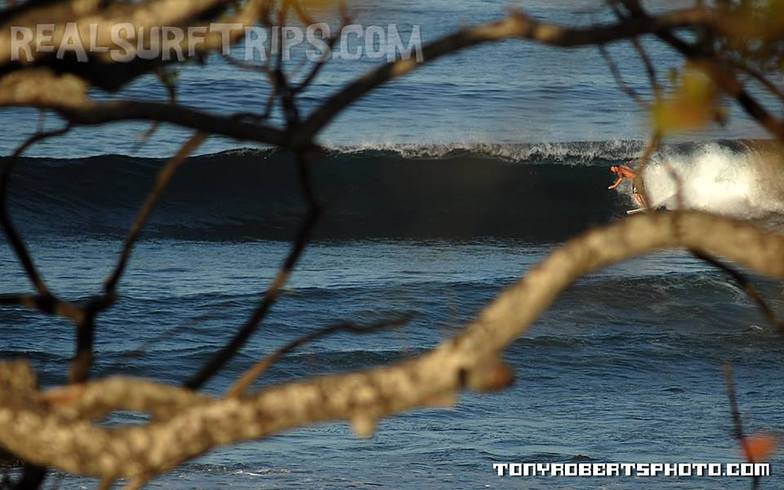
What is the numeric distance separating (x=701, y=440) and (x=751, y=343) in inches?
109

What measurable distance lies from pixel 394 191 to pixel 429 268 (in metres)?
4.46

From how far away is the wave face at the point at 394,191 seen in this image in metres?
14.9

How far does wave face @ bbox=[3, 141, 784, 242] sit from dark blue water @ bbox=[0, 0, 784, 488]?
39 mm

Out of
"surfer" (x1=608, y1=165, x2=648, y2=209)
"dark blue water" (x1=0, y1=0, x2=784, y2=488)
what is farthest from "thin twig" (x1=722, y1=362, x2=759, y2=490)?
"dark blue water" (x1=0, y1=0, x2=784, y2=488)

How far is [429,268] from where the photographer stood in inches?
483

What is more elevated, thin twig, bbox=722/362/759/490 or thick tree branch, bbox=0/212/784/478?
thick tree branch, bbox=0/212/784/478

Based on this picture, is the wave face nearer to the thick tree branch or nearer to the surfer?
the surfer

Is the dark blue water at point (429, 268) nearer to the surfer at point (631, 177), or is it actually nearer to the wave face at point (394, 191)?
the wave face at point (394, 191)

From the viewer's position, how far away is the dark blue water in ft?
21.8

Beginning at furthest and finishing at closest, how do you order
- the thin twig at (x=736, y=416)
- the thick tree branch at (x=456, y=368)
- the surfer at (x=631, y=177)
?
1. the surfer at (x=631, y=177)
2. the thin twig at (x=736, y=416)
3. the thick tree branch at (x=456, y=368)

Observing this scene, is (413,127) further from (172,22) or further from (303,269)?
(172,22)

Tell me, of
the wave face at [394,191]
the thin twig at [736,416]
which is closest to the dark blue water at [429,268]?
the wave face at [394,191]

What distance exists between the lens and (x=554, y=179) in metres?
17.2

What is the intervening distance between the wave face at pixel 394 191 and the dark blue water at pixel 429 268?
0.04 metres
